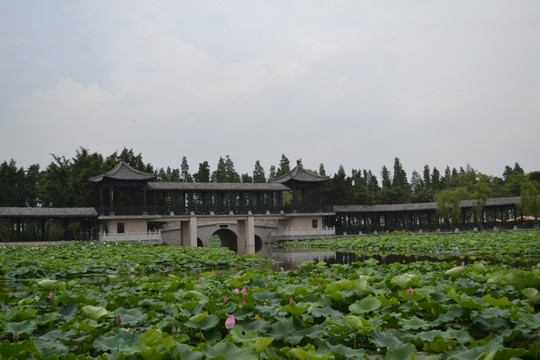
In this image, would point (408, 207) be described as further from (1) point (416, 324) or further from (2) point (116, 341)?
(2) point (116, 341)

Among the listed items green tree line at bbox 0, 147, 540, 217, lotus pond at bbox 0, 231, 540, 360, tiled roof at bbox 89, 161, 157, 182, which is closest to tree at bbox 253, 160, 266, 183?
green tree line at bbox 0, 147, 540, 217

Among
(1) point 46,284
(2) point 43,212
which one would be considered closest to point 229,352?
(1) point 46,284

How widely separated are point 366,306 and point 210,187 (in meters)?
25.6

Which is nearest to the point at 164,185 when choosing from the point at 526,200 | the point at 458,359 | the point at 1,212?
the point at 1,212

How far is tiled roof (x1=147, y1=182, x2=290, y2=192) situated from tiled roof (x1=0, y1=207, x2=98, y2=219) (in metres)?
3.90

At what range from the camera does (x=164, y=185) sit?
27.2 metres

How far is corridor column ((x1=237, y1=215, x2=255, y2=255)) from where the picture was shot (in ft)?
90.1

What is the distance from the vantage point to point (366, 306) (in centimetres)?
336

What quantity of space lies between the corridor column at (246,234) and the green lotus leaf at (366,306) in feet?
76.1

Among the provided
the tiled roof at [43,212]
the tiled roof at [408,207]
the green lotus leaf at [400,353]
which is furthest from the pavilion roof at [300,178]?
the green lotus leaf at [400,353]

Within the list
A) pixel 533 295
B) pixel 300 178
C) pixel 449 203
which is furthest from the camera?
pixel 300 178

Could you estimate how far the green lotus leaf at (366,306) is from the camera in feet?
10.7

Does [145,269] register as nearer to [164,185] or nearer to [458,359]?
[458,359]

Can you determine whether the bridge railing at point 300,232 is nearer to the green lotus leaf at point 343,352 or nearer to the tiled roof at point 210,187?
the tiled roof at point 210,187
